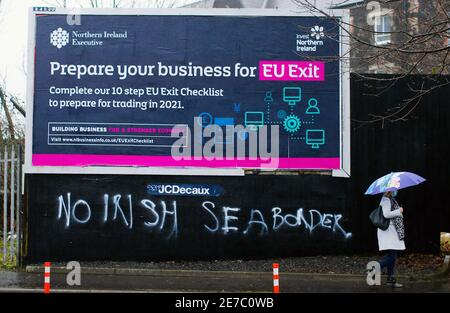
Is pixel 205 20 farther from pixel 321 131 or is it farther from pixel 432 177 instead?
pixel 432 177

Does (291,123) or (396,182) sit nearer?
(396,182)

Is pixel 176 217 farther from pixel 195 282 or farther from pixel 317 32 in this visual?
pixel 317 32

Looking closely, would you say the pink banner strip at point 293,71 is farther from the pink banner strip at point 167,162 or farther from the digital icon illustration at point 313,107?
the pink banner strip at point 167,162

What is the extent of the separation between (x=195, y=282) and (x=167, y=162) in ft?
8.86

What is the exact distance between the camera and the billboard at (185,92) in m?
12.6

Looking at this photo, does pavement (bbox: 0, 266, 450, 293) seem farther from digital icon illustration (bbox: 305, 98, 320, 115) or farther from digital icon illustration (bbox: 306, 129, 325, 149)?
digital icon illustration (bbox: 305, 98, 320, 115)

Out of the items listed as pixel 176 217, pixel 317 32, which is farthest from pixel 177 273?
pixel 317 32

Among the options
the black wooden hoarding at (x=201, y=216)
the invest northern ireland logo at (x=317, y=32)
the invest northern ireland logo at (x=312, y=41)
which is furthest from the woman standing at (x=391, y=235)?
the invest northern ireland logo at (x=317, y=32)

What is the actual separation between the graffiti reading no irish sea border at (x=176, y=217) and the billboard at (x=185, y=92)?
767 millimetres

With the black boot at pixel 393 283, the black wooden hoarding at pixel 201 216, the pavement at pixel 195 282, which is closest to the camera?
the pavement at pixel 195 282

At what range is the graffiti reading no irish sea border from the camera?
1262cm

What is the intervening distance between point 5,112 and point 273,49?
52.1 feet

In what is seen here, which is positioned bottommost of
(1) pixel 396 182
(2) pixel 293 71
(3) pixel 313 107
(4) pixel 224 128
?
(1) pixel 396 182

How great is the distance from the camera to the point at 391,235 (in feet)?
34.9
